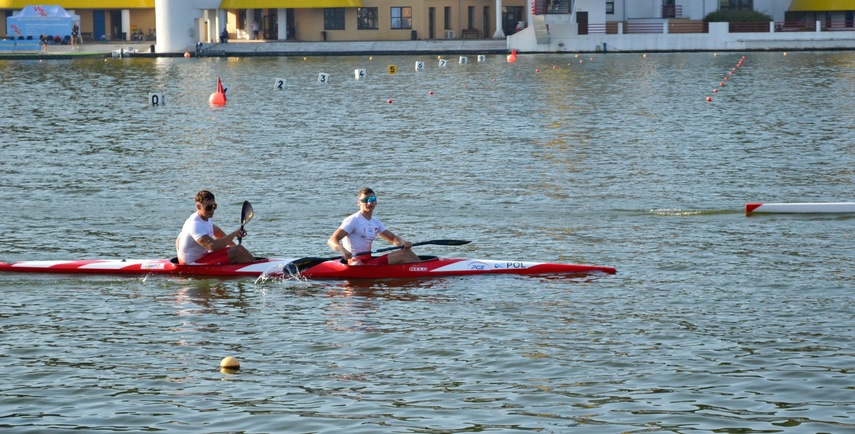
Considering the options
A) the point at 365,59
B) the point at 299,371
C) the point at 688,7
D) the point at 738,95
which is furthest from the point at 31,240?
the point at 688,7

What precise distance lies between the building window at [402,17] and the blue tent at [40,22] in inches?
961

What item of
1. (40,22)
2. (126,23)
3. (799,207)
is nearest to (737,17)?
(126,23)

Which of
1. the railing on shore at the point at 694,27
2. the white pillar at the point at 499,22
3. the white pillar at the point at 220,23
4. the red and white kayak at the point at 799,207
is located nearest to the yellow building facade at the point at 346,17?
the white pillar at the point at 499,22

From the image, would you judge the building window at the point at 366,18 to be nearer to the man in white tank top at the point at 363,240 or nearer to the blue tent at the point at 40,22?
the blue tent at the point at 40,22

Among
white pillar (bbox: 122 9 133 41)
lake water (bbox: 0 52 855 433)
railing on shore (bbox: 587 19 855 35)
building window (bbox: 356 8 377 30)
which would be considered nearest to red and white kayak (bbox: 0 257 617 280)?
lake water (bbox: 0 52 855 433)

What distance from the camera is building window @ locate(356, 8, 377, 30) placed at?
4112 inches

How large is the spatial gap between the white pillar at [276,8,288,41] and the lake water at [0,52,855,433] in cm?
5412

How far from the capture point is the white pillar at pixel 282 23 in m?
104

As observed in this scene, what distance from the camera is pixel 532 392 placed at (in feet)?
48.4

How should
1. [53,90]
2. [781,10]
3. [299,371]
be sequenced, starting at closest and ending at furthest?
[299,371], [53,90], [781,10]

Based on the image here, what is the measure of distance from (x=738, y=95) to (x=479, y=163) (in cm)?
2586

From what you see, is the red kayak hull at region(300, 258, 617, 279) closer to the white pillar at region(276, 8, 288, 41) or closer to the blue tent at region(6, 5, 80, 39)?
the white pillar at region(276, 8, 288, 41)

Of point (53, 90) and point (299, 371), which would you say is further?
point (53, 90)

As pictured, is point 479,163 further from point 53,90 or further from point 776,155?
point 53,90
